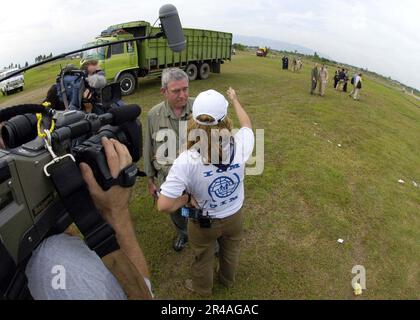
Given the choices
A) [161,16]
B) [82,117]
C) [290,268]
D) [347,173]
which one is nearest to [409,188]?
[347,173]

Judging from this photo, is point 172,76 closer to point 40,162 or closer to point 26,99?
point 40,162

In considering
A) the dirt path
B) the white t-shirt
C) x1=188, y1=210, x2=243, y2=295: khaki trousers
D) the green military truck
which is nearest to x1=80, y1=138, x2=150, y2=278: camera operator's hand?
the white t-shirt

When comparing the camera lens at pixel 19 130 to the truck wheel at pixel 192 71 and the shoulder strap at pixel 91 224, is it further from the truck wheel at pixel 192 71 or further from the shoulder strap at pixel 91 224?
the truck wheel at pixel 192 71

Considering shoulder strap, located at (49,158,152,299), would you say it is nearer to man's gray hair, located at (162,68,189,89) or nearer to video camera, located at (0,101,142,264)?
video camera, located at (0,101,142,264)

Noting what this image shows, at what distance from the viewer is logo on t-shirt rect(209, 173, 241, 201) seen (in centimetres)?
254

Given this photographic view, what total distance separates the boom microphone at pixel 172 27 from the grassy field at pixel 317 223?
2.87 meters

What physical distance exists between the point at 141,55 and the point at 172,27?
1268cm

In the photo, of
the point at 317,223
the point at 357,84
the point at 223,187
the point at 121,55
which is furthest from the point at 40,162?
the point at 357,84

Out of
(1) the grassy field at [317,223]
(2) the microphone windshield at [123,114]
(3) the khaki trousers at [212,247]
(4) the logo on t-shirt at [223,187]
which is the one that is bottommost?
(1) the grassy field at [317,223]

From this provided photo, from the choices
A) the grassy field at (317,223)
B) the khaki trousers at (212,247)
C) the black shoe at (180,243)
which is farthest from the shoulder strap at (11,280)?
the black shoe at (180,243)

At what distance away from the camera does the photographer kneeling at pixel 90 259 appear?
1.05 m

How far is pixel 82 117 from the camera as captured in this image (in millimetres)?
1332

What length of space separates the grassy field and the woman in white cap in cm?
113

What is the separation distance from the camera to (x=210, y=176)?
2477mm
